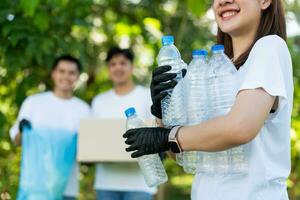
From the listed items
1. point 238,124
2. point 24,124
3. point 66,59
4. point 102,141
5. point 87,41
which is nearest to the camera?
point 238,124

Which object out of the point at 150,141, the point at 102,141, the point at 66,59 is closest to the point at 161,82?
the point at 150,141

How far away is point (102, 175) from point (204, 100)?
2259 mm

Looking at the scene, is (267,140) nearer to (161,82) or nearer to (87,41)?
(161,82)

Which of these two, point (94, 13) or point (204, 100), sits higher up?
point (94, 13)

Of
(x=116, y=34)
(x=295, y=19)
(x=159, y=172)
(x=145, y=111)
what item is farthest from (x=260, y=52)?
(x=116, y=34)

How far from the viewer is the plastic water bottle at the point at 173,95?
1.46 metres

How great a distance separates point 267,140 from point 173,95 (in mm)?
250

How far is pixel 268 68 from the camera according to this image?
4.39 feet

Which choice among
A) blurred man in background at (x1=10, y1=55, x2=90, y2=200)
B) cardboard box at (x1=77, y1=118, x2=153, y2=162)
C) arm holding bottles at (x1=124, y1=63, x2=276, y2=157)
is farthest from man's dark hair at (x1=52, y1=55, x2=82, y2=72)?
arm holding bottles at (x1=124, y1=63, x2=276, y2=157)

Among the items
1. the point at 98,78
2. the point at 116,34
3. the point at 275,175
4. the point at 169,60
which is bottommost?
the point at 275,175

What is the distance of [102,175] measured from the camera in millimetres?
3613

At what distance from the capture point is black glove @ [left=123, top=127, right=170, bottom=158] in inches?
54.6

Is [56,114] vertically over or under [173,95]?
over

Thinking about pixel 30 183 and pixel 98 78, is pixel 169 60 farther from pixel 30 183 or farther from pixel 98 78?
pixel 98 78
